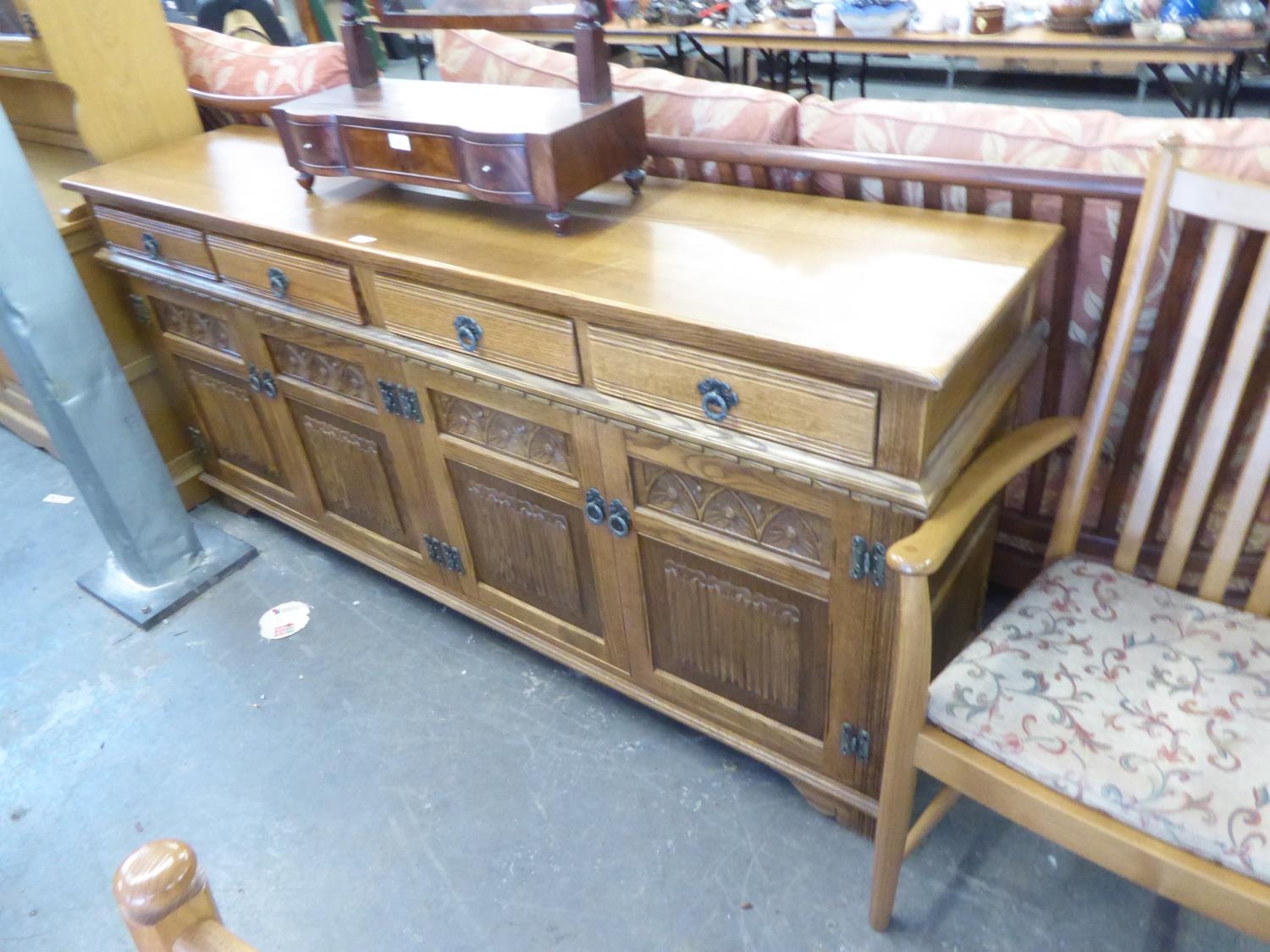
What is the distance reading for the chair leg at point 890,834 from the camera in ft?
3.51

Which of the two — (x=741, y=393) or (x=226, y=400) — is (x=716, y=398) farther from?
(x=226, y=400)

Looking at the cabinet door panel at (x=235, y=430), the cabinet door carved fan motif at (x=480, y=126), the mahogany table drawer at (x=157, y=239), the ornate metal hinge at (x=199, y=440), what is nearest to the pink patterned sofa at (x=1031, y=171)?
the cabinet door carved fan motif at (x=480, y=126)

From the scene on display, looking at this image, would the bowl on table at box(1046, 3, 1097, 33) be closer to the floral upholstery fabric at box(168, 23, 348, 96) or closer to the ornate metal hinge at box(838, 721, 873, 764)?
the floral upholstery fabric at box(168, 23, 348, 96)

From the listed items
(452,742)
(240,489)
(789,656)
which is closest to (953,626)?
(789,656)

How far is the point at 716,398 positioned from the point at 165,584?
1.49 metres

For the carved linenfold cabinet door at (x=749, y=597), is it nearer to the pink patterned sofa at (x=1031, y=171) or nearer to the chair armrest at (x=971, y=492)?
the chair armrest at (x=971, y=492)

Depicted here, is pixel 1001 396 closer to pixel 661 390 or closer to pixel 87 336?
pixel 661 390

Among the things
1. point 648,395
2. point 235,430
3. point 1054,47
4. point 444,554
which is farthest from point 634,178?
point 1054,47

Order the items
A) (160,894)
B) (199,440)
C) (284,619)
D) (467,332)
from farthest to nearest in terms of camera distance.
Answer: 1. (199,440)
2. (284,619)
3. (467,332)
4. (160,894)

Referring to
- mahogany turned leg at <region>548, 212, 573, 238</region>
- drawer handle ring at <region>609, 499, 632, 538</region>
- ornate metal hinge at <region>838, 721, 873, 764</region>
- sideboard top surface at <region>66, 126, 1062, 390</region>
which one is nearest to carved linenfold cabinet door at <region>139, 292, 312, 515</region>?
sideboard top surface at <region>66, 126, 1062, 390</region>

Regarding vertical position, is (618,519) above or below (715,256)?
below

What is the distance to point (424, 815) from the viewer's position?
1.45m

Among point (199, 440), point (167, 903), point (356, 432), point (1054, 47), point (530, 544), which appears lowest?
point (199, 440)

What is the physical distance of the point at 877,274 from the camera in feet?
3.56
